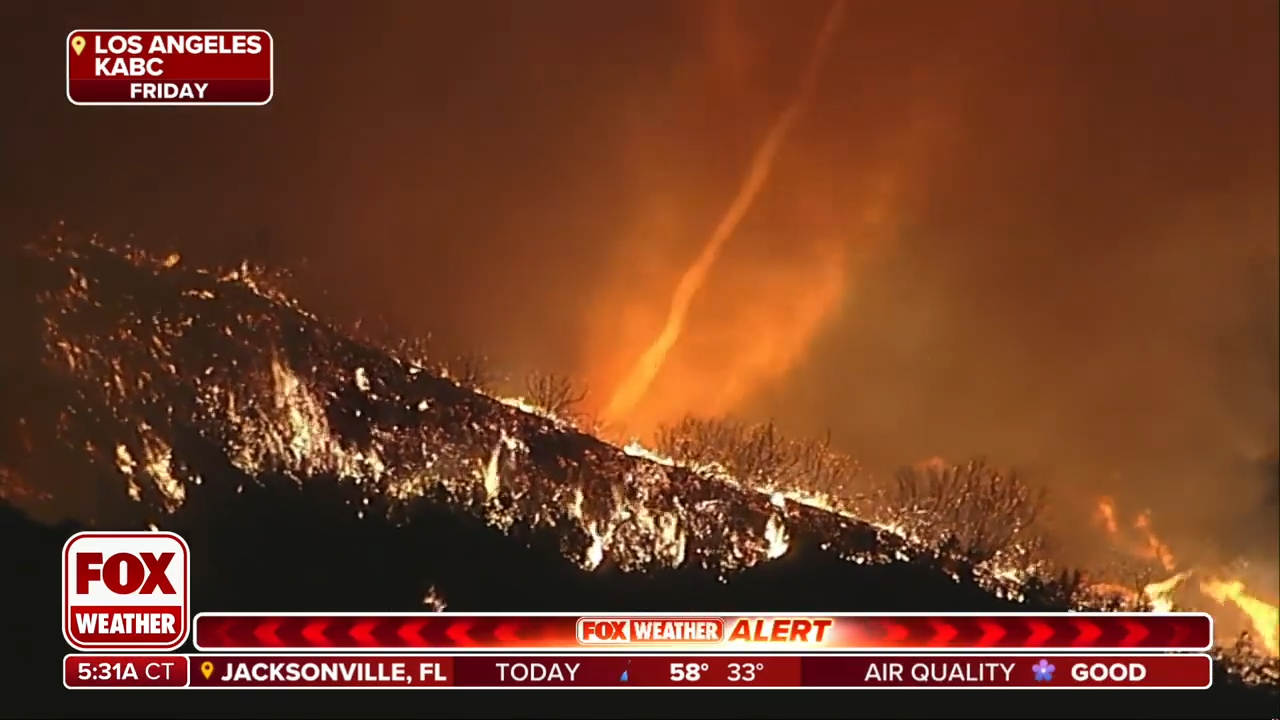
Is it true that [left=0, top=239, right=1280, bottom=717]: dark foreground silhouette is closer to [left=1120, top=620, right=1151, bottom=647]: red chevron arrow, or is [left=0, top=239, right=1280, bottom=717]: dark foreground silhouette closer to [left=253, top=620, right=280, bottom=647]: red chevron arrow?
[left=253, top=620, right=280, bottom=647]: red chevron arrow

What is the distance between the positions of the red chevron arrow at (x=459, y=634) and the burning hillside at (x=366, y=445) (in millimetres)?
144

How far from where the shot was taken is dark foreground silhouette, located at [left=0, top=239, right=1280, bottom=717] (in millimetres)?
1828

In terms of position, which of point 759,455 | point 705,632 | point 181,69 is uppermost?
point 181,69

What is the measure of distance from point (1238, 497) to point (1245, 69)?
1.93 feet

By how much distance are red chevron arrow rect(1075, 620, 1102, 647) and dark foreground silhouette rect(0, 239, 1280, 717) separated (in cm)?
8

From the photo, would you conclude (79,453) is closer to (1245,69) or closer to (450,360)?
(450,360)

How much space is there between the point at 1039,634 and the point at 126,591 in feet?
4.11

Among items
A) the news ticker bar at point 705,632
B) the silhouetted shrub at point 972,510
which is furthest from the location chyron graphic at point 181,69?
the silhouetted shrub at point 972,510

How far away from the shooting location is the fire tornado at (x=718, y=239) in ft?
5.97

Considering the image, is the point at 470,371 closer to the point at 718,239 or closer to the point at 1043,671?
the point at 718,239

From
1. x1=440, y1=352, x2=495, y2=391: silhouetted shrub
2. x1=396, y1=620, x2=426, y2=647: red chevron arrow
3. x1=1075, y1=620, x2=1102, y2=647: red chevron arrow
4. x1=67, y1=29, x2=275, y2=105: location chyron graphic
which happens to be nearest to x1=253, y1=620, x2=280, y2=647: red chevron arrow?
x1=396, y1=620, x2=426, y2=647: red chevron arrow

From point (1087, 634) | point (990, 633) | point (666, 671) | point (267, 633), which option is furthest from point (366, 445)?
point (1087, 634)

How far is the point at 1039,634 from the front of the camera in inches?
70.7

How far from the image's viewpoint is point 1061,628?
70.7 inches
